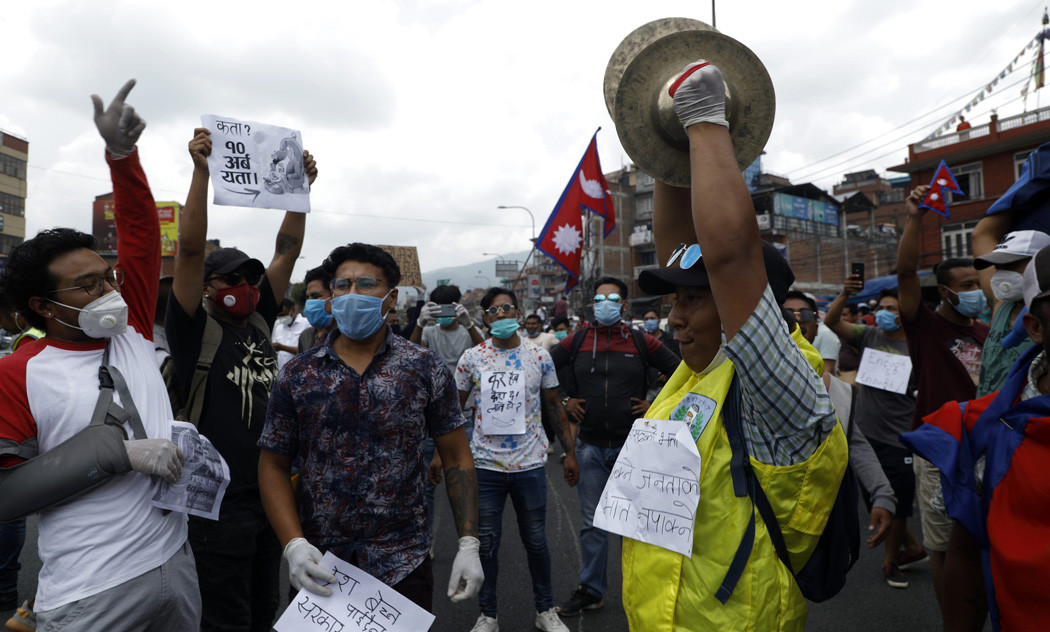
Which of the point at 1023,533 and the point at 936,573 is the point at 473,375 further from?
the point at 1023,533

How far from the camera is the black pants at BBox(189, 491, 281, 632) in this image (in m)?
2.75

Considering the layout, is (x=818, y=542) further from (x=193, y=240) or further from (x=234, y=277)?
(x=234, y=277)

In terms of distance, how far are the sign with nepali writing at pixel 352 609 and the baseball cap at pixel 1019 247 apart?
2.35 metres

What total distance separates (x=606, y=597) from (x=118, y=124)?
403 cm

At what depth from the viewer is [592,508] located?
460 centimetres

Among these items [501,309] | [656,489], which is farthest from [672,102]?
[501,309]

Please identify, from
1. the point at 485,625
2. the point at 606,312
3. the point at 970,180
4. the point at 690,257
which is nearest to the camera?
the point at 690,257

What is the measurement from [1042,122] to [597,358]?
107 ft

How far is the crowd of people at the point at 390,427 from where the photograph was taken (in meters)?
1.48

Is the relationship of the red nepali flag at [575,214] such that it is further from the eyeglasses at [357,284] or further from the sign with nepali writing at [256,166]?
the eyeglasses at [357,284]

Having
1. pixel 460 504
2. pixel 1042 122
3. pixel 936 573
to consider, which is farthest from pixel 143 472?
pixel 1042 122

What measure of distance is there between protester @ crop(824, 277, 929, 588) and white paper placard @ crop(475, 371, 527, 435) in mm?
2638

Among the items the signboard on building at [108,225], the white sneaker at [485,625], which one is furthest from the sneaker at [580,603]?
the signboard on building at [108,225]

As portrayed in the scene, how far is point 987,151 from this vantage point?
29.5m
